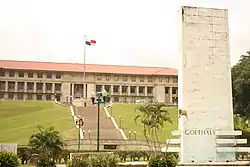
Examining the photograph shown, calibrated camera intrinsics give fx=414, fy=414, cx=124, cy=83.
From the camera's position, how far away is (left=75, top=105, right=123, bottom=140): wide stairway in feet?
161

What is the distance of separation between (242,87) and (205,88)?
2050cm

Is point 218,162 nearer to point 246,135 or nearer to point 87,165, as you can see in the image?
point 87,165

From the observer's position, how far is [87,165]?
18844 millimetres

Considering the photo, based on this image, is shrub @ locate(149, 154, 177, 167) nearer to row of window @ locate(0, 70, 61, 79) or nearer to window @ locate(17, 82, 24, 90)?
row of window @ locate(0, 70, 61, 79)

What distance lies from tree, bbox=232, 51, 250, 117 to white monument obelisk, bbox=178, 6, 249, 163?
19.5 m

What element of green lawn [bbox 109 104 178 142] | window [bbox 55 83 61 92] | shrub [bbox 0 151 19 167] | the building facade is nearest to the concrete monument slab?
shrub [bbox 0 151 19 167]

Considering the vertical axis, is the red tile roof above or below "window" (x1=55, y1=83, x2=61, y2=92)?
above

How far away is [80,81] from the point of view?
93.6 meters

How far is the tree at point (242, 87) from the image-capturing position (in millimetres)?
40031

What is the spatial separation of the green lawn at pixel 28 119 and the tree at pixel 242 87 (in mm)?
18370

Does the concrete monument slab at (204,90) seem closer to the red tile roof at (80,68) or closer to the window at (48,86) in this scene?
the red tile roof at (80,68)

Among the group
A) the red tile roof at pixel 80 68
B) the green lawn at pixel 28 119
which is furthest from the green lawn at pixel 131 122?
the red tile roof at pixel 80 68

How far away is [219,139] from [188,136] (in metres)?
1.66

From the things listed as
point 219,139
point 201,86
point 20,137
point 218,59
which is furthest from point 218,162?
A: point 20,137
